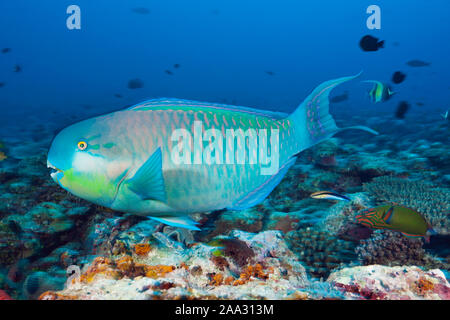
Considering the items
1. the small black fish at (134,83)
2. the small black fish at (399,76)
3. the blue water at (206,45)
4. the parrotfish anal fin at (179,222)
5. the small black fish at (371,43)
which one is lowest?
the parrotfish anal fin at (179,222)

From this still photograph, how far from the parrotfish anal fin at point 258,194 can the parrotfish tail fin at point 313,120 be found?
193 mm

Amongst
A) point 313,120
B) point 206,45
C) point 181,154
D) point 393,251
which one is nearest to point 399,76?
point 393,251

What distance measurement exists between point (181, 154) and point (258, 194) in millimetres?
535

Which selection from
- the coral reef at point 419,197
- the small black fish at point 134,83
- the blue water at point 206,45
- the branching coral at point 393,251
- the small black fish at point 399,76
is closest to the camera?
the branching coral at point 393,251

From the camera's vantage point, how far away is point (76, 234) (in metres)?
3.05

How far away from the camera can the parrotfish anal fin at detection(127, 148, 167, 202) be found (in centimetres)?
109

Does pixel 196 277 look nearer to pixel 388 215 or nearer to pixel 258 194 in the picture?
pixel 258 194

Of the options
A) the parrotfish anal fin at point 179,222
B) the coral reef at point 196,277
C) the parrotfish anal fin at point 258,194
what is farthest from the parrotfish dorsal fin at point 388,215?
the parrotfish anal fin at point 179,222

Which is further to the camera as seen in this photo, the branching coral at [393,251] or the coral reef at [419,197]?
the coral reef at [419,197]

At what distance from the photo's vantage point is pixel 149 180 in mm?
1100

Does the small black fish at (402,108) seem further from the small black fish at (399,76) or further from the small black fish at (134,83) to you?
the small black fish at (134,83)

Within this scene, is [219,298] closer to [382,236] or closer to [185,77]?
[382,236]

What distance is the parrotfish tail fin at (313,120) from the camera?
144cm

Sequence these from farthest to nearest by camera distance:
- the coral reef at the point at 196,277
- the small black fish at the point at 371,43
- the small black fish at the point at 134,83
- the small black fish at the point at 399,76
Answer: the small black fish at the point at 134,83
the small black fish at the point at 399,76
the small black fish at the point at 371,43
the coral reef at the point at 196,277
